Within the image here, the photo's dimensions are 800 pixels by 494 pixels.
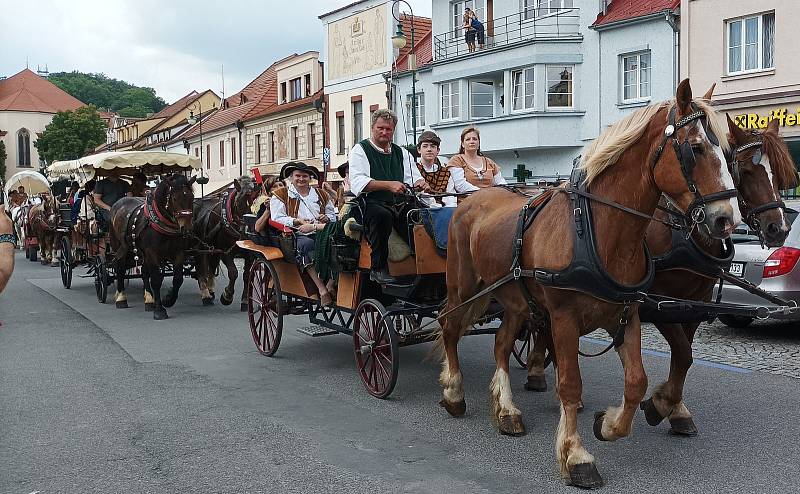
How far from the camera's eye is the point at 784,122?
63.4ft

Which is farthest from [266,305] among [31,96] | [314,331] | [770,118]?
[31,96]

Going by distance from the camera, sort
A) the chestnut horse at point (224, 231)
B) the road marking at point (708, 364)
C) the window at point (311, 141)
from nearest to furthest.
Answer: the road marking at point (708, 364) < the chestnut horse at point (224, 231) < the window at point (311, 141)

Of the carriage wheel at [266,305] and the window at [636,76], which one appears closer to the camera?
the carriage wheel at [266,305]

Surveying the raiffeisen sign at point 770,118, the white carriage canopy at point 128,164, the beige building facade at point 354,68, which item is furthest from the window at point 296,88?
the white carriage canopy at point 128,164

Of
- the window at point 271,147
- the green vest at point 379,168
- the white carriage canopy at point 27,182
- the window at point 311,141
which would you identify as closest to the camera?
the green vest at point 379,168

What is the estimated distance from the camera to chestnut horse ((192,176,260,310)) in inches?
494

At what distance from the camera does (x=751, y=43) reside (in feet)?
66.1

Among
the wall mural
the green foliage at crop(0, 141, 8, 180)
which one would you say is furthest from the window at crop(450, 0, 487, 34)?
the green foliage at crop(0, 141, 8, 180)

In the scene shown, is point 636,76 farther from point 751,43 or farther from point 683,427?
point 683,427

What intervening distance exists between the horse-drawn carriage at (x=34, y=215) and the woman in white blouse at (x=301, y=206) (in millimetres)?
13109

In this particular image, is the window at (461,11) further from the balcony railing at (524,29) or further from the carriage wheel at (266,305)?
the carriage wheel at (266,305)

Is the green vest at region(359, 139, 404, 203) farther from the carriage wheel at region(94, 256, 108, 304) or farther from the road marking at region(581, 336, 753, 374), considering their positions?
the carriage wheel at region(94, 256, 108, 304)

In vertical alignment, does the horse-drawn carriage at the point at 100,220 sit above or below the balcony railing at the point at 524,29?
below

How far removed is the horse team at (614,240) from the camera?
165 inches
